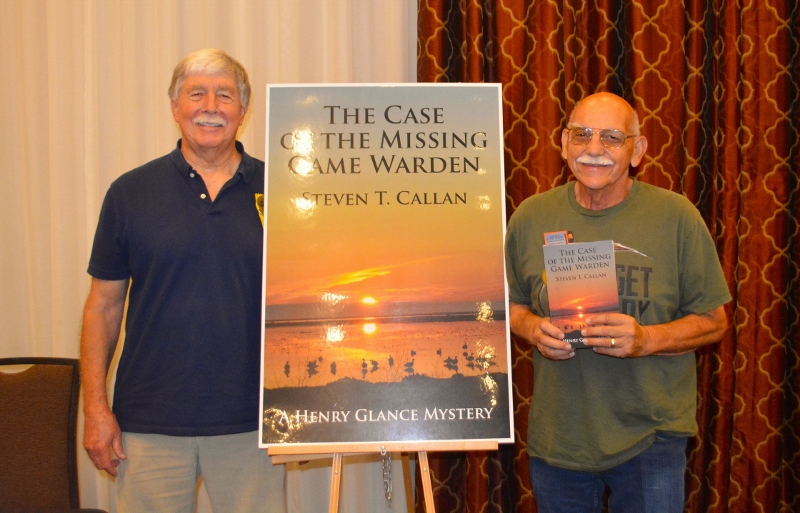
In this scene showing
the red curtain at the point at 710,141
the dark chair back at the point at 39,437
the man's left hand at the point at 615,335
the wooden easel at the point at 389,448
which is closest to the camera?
the man's left hand at the point at 615,335

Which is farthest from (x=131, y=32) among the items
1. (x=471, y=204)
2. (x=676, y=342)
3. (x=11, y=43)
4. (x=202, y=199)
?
(x=676, y=342)

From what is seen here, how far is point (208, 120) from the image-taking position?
2102mm

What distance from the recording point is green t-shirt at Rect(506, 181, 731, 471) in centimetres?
190

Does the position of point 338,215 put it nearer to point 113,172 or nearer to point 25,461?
point 25,461

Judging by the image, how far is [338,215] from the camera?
2.15 meters

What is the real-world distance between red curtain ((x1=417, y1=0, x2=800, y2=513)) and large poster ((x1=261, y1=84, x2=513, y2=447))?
0.94 metres

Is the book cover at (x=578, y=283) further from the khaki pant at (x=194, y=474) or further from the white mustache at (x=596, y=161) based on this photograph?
the khaki pant at (x=194, y=474)

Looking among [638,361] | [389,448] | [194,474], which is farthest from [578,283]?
[194,474]

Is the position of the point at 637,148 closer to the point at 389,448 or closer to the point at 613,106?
the point at 613,106

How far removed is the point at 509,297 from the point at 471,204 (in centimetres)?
32

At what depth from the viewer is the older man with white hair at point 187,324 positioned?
206cm

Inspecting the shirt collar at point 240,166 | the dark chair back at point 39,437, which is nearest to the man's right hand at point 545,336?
the shirt collar at point 240,166

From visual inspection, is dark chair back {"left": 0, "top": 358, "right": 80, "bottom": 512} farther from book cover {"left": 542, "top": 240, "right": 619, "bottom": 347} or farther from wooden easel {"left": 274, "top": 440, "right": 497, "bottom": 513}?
book cover {"left": 542, "top": 240, "right": 619, "bottom": 347}

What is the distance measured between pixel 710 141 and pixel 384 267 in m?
1.76
